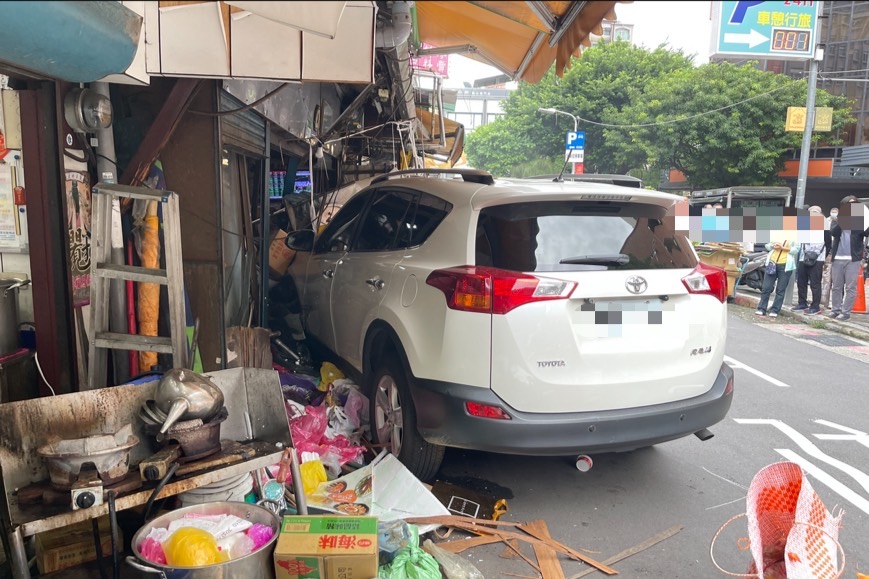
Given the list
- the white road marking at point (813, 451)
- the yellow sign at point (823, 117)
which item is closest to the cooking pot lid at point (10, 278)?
the white road marking at point (813, 451)

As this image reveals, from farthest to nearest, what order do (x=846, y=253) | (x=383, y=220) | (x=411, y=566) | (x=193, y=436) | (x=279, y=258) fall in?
(x=846, y=253) → (x=279, y=258) → (x=383, y=220) → (x=411, y=566) → (x=193, y=436)

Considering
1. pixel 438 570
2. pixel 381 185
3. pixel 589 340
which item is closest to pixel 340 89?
pixel 381 185

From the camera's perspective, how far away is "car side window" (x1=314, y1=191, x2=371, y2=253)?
4.91m

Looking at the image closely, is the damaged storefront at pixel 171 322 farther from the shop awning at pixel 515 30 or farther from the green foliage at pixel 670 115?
the green foliage at pixel 670 115

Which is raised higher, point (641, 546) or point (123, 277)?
point (123, 277)

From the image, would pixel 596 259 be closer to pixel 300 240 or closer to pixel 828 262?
pixel 300 240

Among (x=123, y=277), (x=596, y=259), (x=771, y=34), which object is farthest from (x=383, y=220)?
(x=771, y=34)

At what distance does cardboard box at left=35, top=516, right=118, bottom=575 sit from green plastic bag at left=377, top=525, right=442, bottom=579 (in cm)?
124

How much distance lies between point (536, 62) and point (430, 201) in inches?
54.1

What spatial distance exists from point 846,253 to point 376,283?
947cm

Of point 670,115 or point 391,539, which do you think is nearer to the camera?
point 391,539

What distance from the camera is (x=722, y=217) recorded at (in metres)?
7.88

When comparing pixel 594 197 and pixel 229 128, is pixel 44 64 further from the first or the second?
pixel 594 197

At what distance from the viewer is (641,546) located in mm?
3125
